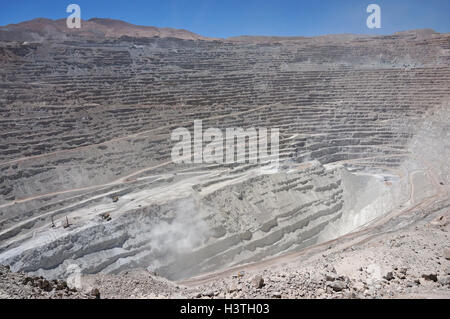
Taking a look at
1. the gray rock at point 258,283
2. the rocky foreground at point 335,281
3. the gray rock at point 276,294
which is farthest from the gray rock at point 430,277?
the gray rock at point 258,283

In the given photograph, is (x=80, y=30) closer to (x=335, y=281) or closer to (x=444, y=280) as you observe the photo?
(x=335, y=281)

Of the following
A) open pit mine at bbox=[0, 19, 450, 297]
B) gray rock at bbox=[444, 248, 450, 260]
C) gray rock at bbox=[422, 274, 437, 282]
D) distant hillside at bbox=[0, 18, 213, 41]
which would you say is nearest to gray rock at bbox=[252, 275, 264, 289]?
open pit mine at bbox=[0, 19, 450, 297]

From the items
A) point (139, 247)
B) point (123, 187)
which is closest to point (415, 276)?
point (139, 247)

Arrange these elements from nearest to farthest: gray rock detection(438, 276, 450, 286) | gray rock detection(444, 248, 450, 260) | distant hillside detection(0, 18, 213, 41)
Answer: gray rock detection(438, 276, 450, 286)
gray rock detection(444, 248, 450, 260)
distant hillside detection(0, 18, 213, 41)

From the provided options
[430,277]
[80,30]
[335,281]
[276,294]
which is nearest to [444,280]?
[430,277]

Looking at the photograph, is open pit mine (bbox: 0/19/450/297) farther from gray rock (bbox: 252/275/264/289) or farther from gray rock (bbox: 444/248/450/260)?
gray rock (bbox: 252/275/264/289)

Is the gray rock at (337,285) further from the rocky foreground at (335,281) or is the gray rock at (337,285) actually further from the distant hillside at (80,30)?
the distant hillside at (80,30)

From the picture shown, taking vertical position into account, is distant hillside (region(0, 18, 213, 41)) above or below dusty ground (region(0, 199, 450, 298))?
above

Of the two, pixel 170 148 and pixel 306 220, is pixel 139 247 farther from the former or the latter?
pixel 170 148
